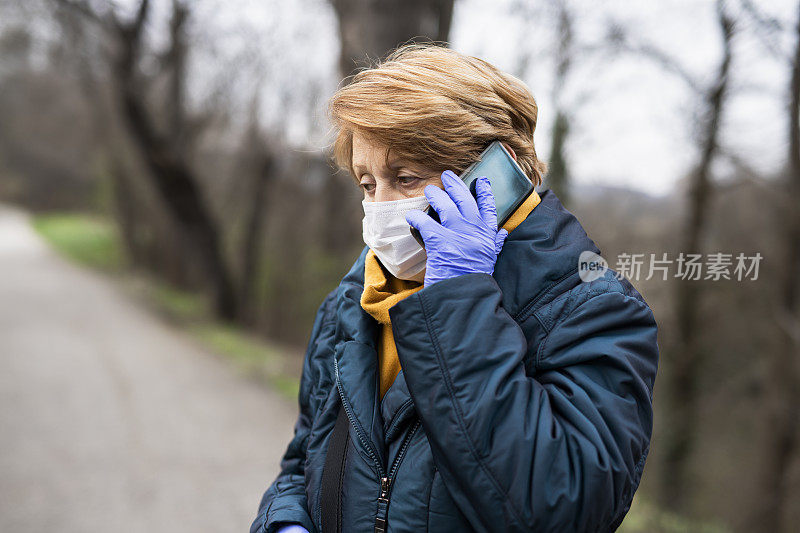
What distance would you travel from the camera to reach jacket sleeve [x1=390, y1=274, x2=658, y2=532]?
1.20 meters

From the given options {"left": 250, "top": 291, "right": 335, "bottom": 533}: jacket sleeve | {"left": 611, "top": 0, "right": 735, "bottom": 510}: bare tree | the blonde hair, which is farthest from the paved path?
{"left": 611, "top": 0, "right": 735, "bottom": 510}: bare tree

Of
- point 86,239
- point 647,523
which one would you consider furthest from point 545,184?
point 86,239

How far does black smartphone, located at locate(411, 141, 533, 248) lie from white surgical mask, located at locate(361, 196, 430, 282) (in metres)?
0.09

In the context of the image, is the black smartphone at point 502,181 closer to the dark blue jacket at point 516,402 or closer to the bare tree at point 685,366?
the dark blue jacket at point 516,402

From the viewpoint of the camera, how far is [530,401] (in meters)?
1.24

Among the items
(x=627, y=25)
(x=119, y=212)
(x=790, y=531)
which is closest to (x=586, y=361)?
(x=627, y=25)

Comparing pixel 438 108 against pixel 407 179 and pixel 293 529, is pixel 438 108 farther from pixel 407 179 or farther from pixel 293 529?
pixel 293 529

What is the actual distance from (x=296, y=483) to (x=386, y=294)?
27.2 inches

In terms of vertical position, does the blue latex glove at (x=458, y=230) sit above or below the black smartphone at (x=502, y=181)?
below

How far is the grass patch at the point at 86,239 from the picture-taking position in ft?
61.1

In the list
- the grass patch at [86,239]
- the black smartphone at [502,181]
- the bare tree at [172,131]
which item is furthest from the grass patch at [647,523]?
the grass patch at [86,239]

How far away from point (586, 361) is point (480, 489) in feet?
1.14

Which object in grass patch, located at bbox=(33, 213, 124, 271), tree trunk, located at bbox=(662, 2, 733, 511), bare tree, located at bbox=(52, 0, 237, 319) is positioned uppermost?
bare tree, located at bbox=(52, 0, 237, 319)

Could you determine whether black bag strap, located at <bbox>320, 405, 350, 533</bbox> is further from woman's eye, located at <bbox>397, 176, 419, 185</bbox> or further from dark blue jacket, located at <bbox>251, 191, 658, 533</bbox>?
woman's eye, located at <bbox>397, 176, 419, 185</bbox>
